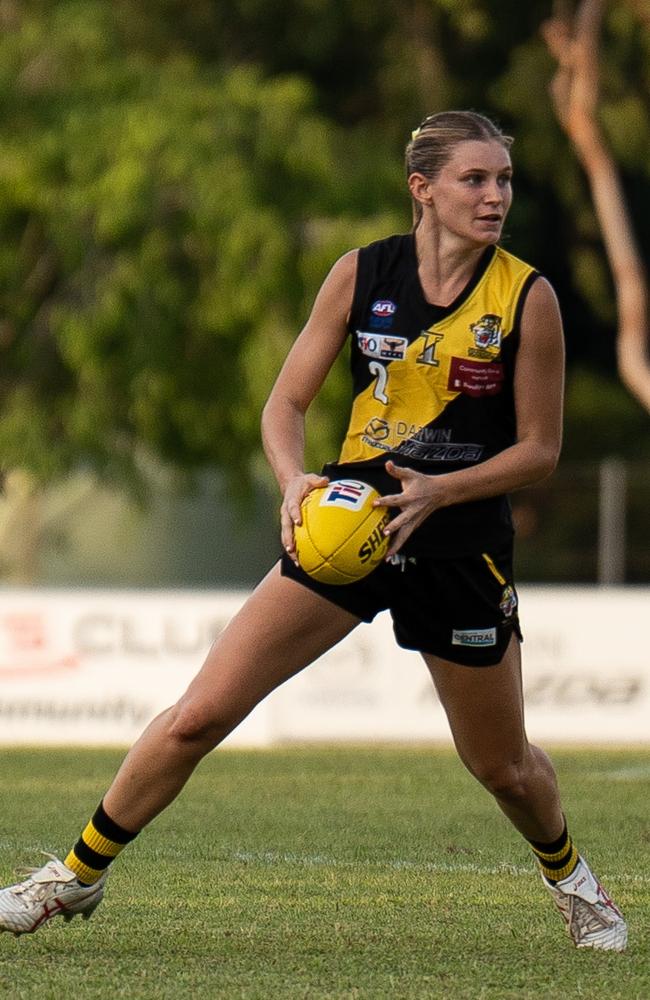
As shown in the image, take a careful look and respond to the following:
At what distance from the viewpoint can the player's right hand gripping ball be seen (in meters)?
4.98

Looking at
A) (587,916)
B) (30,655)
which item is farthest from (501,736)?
(30,655)

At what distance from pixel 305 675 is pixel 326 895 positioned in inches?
339

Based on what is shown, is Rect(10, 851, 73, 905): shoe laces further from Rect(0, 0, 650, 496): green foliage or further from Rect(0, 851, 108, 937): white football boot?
Rect(0, 0, 650, 496): green foliage

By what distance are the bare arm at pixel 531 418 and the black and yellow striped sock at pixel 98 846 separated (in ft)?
3.83

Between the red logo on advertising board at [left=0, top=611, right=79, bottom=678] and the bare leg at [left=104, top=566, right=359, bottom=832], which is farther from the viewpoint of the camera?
the red logo on advertising board at [left=0, top=611, right=79, bottom=678]

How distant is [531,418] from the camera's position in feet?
17.2

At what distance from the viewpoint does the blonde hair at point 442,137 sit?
17.3ft

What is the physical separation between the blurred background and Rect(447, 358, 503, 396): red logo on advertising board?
14990mm

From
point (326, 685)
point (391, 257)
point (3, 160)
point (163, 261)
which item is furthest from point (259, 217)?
point (391, 257)

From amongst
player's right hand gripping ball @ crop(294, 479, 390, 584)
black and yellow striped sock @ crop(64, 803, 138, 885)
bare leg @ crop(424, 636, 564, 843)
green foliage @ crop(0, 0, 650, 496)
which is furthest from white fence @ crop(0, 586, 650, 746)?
player's right hand gripping ball @ crop(294, 479, 390, 584)

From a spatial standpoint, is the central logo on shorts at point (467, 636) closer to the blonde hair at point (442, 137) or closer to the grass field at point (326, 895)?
the grass field at point (326, 895)

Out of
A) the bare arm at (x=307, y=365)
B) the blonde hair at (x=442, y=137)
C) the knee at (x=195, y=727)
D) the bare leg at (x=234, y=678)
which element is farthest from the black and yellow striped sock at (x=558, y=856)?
the blonde hair at (x=442, y=137)

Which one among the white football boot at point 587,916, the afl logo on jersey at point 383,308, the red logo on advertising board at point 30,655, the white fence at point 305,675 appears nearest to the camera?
the afl logo on jersey at point 383,308

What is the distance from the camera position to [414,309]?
524cm
